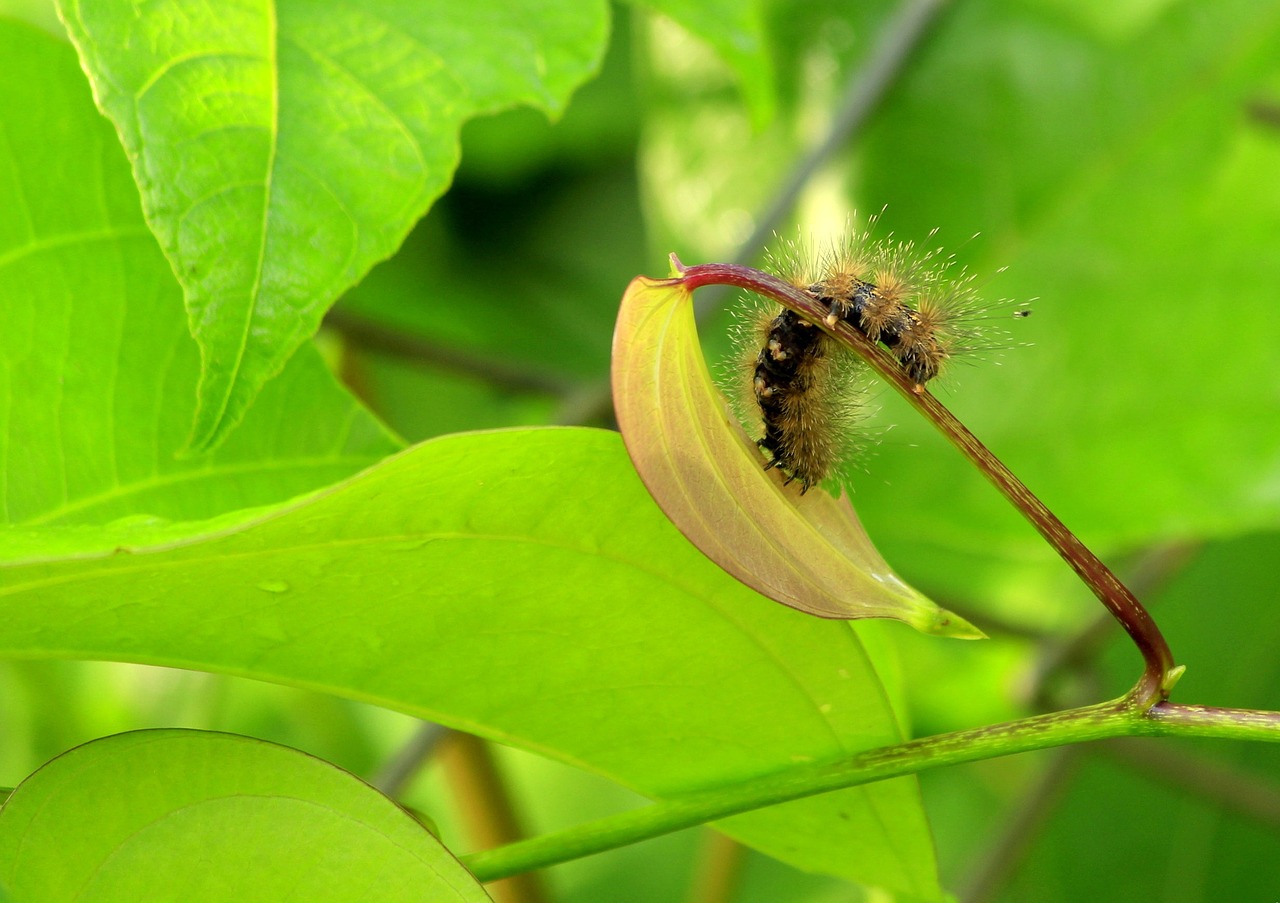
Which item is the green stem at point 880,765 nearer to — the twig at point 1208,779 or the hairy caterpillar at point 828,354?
the hairy caterpillar at point 828,354

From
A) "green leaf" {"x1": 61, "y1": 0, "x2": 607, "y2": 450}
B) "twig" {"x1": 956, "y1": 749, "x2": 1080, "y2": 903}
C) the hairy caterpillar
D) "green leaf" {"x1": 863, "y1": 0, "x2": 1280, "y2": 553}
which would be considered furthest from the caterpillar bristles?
"twig" {"x1": 956, "y1": 749, "x2": 1080, "y2": 903}

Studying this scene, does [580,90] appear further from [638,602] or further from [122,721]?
[638,602]

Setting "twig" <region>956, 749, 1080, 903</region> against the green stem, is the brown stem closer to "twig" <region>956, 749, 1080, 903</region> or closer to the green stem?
the green stem

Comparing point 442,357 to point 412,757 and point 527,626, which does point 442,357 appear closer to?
point 412,757

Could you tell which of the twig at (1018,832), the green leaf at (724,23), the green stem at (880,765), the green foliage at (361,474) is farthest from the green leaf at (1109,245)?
the green stem at (880,765)

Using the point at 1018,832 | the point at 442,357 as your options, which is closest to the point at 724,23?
the point at 442,357

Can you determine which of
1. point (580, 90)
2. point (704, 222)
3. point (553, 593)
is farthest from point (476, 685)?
point (580, 90)
